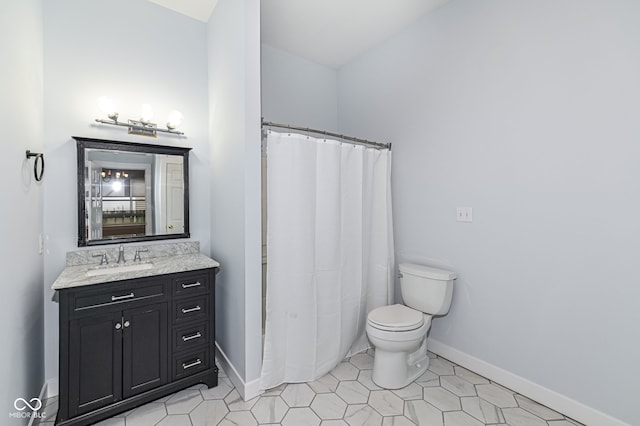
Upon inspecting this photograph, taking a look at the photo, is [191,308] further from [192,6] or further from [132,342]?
[192,6]

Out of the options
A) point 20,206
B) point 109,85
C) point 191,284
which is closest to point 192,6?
point 109,85

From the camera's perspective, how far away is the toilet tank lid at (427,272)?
218cm

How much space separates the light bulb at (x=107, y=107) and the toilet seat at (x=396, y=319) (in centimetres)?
232

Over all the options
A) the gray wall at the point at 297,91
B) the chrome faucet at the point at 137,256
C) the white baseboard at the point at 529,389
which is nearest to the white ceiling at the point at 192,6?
the gray wall at the point at 297,91

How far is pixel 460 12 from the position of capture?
7.22ft

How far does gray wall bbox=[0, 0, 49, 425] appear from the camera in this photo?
125 cm

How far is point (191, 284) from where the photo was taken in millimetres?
1918

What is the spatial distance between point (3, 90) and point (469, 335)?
10.1 feet

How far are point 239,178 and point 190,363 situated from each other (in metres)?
1.28

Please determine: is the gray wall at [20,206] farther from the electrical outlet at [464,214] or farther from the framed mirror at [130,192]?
the electrical outlet at [464,214]

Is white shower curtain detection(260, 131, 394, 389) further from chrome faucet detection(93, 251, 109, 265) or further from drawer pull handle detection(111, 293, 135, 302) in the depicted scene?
chrome faucet detection(93, 251, 109, 265)

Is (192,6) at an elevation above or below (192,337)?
above

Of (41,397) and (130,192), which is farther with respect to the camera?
(130,192)

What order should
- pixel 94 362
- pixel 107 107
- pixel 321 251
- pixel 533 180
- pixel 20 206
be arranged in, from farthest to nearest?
pixel 321 251
pixel 107 107
pixel 533 180
pixel 94 362
pixel 20 206
